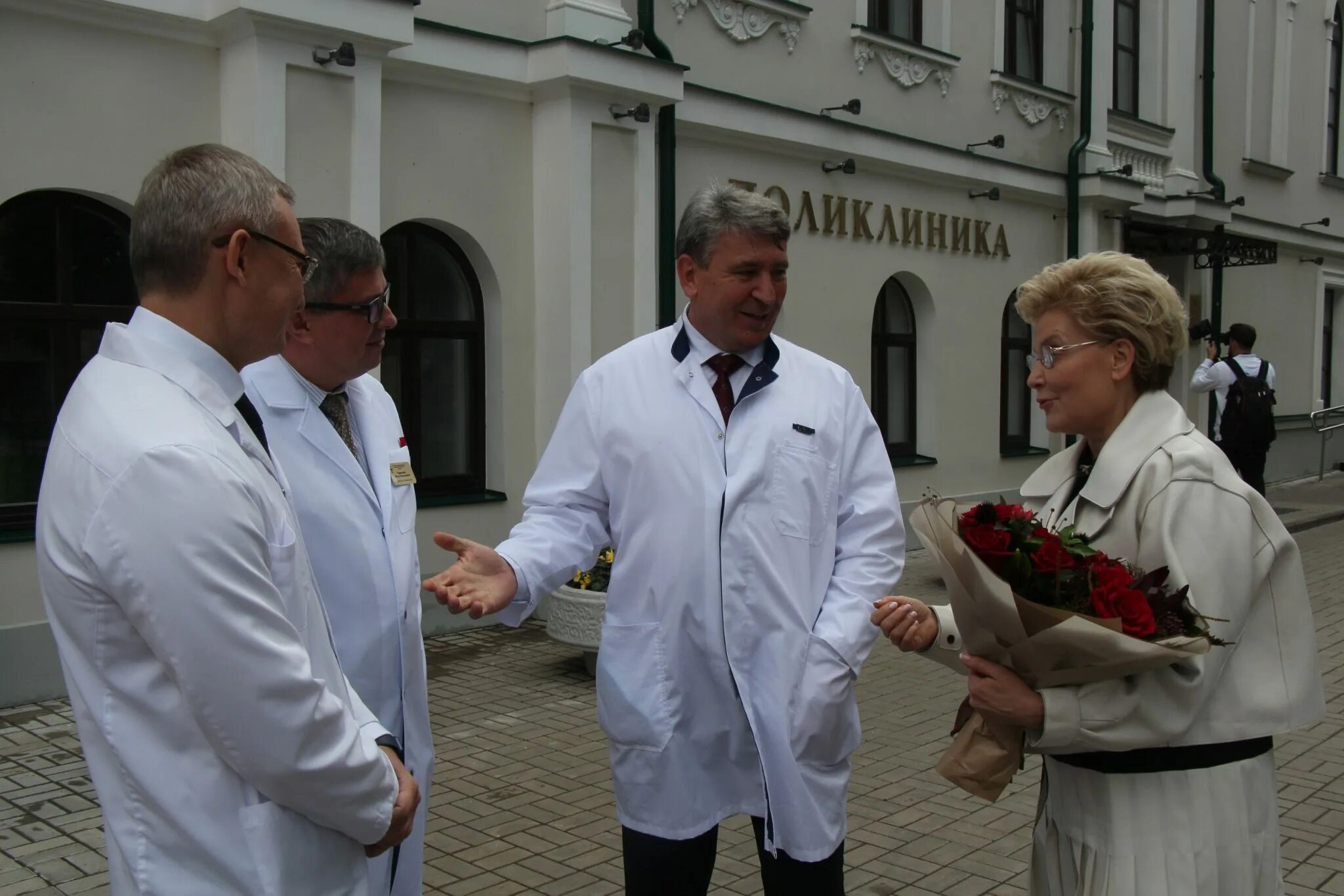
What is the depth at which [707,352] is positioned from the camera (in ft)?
10.1

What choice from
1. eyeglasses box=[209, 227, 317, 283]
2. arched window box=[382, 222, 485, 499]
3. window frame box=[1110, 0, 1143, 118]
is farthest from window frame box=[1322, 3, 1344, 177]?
eyeglasses box=[209, 227, 317, 283]

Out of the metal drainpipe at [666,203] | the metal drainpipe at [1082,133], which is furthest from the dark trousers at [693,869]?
the metal drainpipe at [1082,133]

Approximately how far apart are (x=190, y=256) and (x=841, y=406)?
1.67 meters

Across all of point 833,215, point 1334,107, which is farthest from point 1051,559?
point 1334,107

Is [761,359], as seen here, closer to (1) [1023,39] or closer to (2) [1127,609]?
(2) [1127,609]

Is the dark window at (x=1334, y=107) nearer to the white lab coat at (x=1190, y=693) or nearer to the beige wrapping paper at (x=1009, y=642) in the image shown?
the white lab coat at (x=1190, y=693)

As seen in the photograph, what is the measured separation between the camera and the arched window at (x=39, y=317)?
248 inches

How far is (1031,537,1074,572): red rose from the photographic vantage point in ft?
6.89

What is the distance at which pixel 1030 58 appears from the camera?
13.7m

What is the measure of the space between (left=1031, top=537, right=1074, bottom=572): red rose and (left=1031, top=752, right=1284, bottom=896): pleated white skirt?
0.49 m

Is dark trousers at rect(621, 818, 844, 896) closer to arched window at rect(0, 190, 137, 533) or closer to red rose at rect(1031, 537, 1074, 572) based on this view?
red rose at rect(1031, 537, 1074, 572)

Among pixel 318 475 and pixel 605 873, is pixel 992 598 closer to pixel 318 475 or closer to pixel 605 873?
pixel 318 475

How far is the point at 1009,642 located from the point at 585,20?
7098 millimetres

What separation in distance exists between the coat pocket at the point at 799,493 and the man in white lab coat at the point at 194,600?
1236 mm
